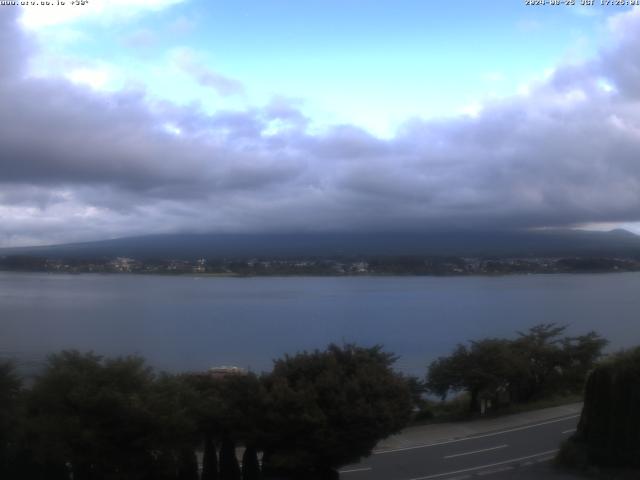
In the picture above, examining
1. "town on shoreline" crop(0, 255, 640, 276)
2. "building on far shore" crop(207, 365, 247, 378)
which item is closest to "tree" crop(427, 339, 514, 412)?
"building on far shore" crop(207, 365, 247, 378)

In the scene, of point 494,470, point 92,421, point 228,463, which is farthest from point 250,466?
point 494,470

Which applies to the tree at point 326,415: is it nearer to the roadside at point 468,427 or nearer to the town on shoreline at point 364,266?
the roadside at point 468,427

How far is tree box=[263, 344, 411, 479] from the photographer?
12773 mm

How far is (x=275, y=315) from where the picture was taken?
5700 centimetres

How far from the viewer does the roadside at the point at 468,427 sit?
1923cm

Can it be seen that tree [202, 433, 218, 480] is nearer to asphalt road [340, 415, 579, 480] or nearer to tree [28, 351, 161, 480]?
tree [28, 351, 161, 480]

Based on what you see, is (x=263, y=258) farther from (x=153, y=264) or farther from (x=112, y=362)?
(x=112, y=362)

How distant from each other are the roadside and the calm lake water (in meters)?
13.1

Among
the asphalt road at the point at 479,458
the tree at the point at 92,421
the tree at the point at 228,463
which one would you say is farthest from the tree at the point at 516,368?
the tree at the point at 92,421

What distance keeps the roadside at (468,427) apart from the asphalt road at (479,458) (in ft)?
1.34

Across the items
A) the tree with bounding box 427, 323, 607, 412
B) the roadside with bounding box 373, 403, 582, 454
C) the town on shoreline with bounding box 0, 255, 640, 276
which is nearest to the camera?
the roadside with bounding box 373, 403, 582, 454

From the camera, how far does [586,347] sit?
2836 centimetres

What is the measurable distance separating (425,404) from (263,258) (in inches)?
2993

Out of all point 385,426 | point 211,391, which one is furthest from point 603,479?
point 211,391
